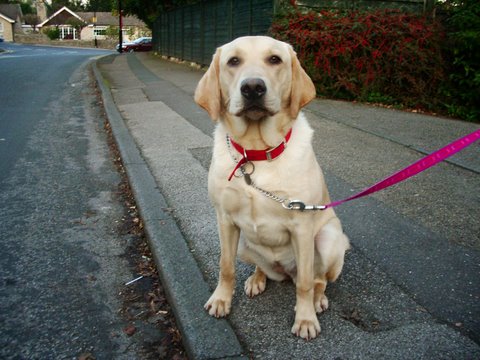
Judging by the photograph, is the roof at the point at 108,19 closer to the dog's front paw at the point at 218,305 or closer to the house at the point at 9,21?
the house at the point at 9,21

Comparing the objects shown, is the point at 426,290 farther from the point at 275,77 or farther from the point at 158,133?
the point at 158,133

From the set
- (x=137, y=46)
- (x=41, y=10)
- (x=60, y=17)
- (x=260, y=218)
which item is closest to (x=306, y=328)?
(x=260, y=218)

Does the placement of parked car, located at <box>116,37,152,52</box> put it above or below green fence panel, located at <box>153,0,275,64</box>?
above

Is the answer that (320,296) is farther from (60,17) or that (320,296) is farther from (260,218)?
(60,17)

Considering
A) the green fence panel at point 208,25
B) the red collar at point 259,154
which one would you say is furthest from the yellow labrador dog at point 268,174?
the green fence panel at point 208,25

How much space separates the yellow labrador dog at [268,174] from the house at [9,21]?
9746 cm

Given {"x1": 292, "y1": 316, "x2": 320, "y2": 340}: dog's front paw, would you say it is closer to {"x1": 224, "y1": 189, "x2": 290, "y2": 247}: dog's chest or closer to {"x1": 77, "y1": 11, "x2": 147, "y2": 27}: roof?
{"x1": 224, "y1": 189, "x2": 290, "y2": 247}: dog's chest

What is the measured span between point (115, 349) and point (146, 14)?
3449cm

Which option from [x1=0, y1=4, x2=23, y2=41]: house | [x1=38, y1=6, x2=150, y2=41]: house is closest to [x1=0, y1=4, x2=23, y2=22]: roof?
[x1=0, y1=4, x2=23, y2=41]: house

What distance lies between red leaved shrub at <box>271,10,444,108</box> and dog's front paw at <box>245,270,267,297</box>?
797 centimetres

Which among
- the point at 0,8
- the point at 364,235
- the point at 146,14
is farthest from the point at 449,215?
the point at 0,8

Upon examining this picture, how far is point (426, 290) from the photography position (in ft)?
9.76

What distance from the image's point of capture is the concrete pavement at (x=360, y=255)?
2.47m

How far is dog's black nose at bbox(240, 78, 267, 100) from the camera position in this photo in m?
2.45
